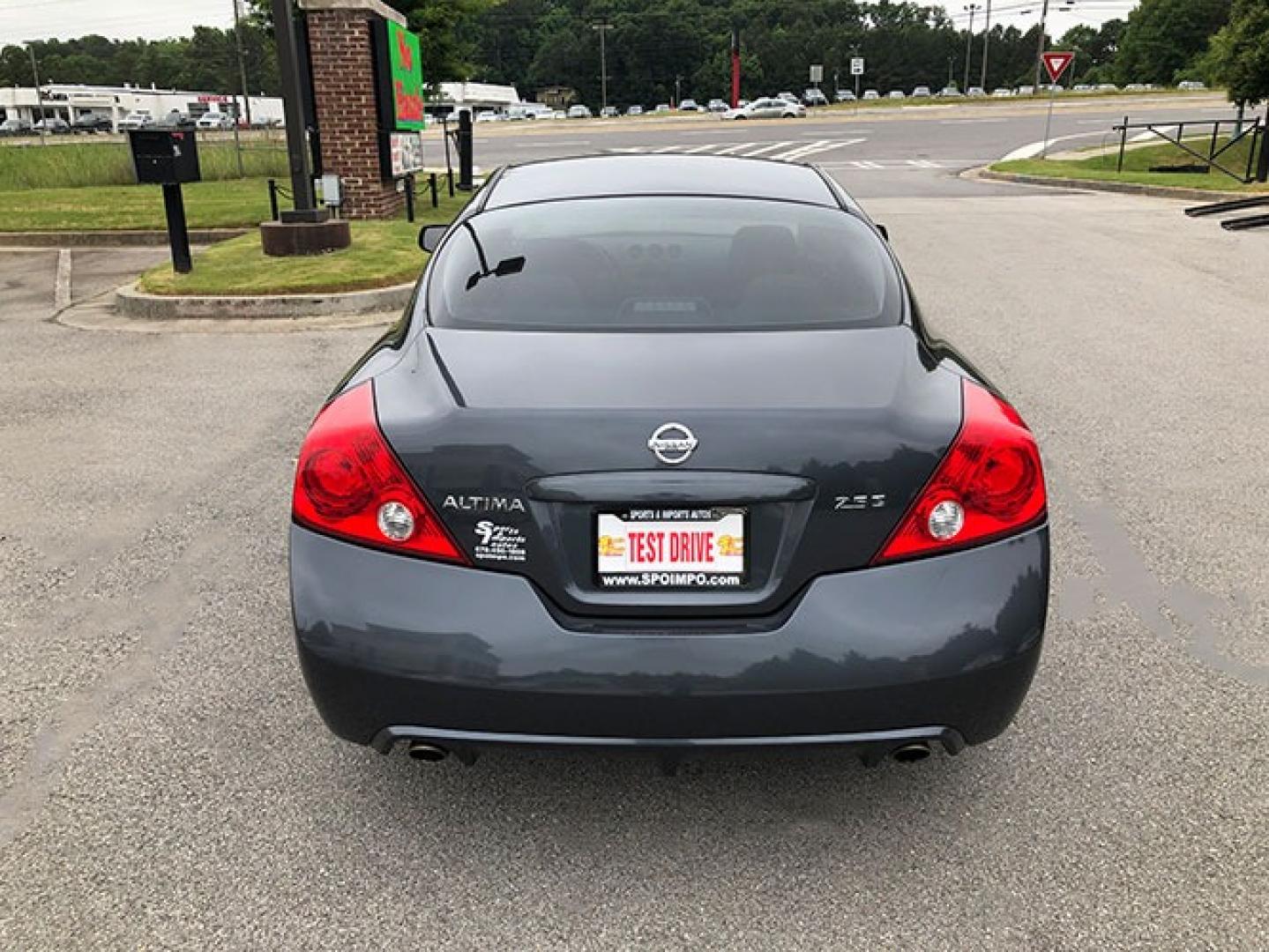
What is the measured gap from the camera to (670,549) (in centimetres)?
236

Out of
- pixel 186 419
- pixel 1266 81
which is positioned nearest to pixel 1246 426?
pixel 186 419

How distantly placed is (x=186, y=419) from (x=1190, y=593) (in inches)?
217

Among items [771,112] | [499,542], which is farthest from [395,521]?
[771,112]

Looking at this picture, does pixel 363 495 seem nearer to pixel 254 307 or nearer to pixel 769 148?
pixel 254 307

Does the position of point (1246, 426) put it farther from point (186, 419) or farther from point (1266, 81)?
point (1266, 81)

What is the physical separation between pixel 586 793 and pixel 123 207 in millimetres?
17692

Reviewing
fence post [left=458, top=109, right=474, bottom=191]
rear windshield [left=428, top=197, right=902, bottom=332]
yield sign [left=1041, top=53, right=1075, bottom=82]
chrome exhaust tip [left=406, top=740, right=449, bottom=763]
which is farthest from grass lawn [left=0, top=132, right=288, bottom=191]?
chrome exhaust tip [left=406, top=740, right=449, bottom=763]

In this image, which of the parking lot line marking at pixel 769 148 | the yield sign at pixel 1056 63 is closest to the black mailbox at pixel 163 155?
the yield sign at pixel 1056 63

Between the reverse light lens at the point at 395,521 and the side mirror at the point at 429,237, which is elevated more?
the side mirror at the point at 429,237

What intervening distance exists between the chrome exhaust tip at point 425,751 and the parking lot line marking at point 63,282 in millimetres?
9588

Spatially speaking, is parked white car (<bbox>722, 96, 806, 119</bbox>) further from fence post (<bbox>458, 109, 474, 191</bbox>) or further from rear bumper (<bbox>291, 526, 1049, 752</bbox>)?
rear bumper (<bbox>291, 526, 1049, 752</bbox>)

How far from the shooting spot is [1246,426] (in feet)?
20.6

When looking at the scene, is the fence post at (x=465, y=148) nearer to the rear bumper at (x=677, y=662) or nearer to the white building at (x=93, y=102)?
the rear bumper at (x=677, y=662)

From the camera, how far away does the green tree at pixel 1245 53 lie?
828 inches
